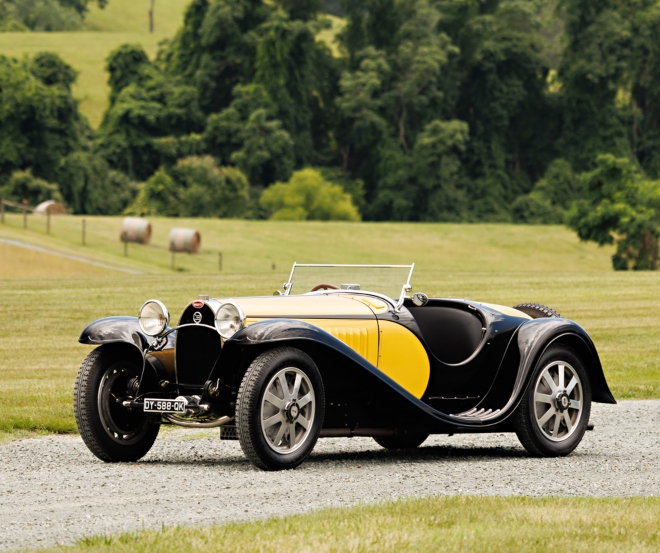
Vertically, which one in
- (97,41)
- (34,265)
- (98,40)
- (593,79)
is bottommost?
(34,265)

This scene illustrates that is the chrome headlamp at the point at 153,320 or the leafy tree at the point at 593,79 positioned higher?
the leafy tree at the point at 593,79

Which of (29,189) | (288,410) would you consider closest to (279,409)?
(288,410)

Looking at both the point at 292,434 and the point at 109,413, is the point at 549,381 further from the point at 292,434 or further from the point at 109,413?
the point at 109,413

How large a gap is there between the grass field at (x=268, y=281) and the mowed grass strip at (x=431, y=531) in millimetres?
5514

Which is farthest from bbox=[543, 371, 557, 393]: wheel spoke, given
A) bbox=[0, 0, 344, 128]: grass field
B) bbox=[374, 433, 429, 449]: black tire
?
bbox=[0, 0, 344, 128]: grass field

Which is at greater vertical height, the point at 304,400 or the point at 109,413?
the point at 304,400

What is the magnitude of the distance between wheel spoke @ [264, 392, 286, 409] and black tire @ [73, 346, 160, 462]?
45.4 inches

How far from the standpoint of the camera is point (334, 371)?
903 centimetres

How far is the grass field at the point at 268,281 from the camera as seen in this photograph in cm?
1659

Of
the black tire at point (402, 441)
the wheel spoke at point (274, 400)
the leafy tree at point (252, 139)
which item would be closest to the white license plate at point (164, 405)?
the wheel spoke at point (274, 400)

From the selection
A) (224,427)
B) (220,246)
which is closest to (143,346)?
(224,427)

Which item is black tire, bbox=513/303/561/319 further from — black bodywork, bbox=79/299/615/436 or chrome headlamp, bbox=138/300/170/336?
chrome headlamp, bbox=138/300/170/336

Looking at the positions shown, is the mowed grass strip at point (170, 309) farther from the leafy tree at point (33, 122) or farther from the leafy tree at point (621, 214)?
the leafy tree at point (33, 122)

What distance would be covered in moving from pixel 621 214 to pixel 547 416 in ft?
162
